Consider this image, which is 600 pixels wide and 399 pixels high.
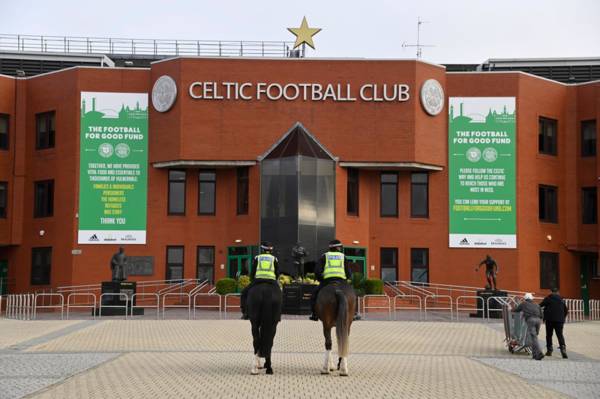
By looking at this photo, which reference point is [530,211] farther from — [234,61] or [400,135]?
[234,61]

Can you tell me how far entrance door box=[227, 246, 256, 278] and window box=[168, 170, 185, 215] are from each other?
2.84 meters

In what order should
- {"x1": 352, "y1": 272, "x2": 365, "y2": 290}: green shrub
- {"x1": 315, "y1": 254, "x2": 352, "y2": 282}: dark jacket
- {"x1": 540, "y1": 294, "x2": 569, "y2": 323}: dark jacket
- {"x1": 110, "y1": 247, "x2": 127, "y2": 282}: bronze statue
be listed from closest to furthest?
{"x1": 315, "y1": 254, "x2": 352, "y2": 282}: dark jacket < {"x1": 540, "y1": 294, "x2": 569, "y2": 323}: dark jacket < {"x1": 110, "y1": 247, "x2": 127, "y2": 282}: bronze statue < {"x1": 352, "y1": 272, "x2": 365, "y2": 290}: green shrub

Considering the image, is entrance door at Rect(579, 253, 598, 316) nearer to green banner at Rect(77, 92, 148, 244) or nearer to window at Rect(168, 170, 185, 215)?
window at Rect(168, 170, 185, 215)

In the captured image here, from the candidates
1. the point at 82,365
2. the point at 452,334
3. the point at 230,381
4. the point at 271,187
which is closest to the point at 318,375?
the point at 230,381

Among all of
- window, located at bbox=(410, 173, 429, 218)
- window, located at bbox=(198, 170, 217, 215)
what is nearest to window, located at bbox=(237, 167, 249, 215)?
window, located at bbox=(198, 170, 217, 215)

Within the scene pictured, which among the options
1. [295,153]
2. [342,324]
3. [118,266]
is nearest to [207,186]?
[295,153]

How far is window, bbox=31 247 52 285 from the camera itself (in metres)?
42.8

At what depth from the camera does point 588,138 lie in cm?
4472

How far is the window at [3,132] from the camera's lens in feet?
145

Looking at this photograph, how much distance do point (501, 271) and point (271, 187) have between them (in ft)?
34.5

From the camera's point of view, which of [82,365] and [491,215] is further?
[491,215]

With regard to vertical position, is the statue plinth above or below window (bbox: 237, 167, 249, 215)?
below

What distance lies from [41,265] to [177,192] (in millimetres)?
6887

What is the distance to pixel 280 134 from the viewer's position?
135ft
